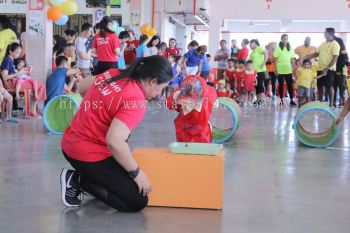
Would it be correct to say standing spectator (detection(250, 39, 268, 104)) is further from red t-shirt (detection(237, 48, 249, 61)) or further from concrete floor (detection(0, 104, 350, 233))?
concrete floor (detection(0, 104, 350, 233))

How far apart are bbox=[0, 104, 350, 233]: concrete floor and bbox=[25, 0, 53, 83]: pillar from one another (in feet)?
8.34

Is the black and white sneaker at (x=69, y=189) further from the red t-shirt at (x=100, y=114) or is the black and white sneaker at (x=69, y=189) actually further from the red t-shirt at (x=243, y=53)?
the red t-shirt at (x=243, y=53)

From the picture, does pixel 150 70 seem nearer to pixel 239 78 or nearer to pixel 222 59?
pixel 239 78

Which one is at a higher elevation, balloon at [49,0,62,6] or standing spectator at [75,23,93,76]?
balloon at [49,0,62,6]

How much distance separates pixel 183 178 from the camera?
10.6 feet

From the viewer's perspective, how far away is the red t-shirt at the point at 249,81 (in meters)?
11.4

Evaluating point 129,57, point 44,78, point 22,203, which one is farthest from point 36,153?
point 129,57

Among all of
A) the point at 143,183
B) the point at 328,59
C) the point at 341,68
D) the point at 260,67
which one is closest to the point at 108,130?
the point at 143,183

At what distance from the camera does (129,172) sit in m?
2.91

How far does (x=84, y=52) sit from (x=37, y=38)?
0.83 m

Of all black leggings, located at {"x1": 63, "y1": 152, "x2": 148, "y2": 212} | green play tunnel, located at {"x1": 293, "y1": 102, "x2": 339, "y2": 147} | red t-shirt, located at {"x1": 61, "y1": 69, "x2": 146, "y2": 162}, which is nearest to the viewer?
red t-shirt, located at {"x1": 61, "y1": 69, "x2": 146, "y2": 162}

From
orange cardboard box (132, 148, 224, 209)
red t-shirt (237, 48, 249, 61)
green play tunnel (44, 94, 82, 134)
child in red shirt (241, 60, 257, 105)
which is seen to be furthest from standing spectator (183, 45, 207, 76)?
orange cardboard box (132, 148, 224, 209)

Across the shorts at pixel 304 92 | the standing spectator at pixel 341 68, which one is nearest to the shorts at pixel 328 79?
the standing spectator at pixel 341 68

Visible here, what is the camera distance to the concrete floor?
2971 mm
